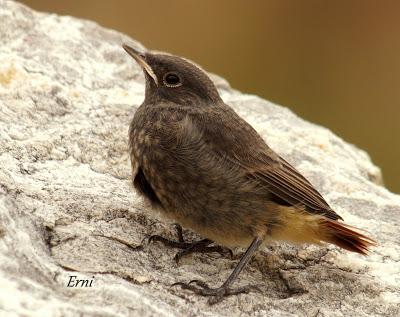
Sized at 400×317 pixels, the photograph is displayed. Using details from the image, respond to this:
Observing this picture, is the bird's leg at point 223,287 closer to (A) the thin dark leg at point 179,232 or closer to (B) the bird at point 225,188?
(B) the bird at point 225,188

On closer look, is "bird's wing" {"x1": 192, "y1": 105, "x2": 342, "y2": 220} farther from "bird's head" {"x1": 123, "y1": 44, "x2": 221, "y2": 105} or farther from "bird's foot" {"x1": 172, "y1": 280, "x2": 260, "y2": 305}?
"bird's foot" {"x1": 172, "y1": 280, "x2": 260, "y2": 305}

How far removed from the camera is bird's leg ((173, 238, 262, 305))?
5.09m

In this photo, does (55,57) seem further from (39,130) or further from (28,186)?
(28,186)

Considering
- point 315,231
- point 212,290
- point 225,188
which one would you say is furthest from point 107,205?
point 315,231

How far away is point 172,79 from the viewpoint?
638 centimetres

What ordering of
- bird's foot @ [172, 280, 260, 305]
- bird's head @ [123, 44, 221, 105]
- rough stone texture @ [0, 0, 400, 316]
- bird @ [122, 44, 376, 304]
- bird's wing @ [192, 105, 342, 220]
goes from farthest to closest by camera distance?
1. bird's head @ [123, 44, 221, 105]
2. bird's wing @ [192, 105, 342, 220]
3. bird @ [122, 44, 376, 304]
4. bird's foot @ [172, 280, 260, 305]
5. rough stone texture @ [0, 0, 400, 316]

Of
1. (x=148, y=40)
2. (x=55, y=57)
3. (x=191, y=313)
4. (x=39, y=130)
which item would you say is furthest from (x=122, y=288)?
(x=148, y=40)

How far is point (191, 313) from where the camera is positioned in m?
4.89

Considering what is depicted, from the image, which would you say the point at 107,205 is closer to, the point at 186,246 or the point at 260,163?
the point at 186,246

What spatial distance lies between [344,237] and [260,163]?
71 cm

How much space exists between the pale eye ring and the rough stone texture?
0.56 meters

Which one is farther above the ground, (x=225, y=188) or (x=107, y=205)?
(x=225, y=188)

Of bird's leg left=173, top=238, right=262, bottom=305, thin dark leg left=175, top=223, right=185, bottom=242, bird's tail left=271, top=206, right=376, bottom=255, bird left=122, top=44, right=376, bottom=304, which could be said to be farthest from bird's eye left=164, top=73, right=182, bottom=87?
bird's leg left=173, top=238, right=262, bottom=305

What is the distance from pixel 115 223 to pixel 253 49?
7923mm
